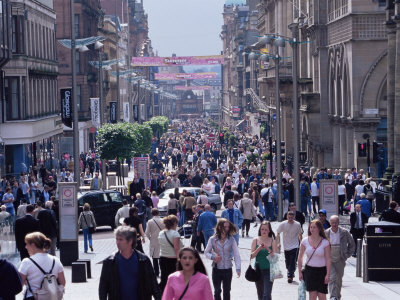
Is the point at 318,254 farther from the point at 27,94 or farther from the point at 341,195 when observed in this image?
the point at 27,94

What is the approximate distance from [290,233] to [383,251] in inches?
67.3

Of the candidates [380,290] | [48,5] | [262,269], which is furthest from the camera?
[48,5]

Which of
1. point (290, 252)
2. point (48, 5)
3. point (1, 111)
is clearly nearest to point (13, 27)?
point (1, 111)

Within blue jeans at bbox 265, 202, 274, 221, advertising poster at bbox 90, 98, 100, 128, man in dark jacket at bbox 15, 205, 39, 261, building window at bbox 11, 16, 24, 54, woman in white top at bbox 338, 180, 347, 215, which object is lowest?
blue jeans at bbox 265, 202, 274, 221

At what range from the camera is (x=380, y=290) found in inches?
738

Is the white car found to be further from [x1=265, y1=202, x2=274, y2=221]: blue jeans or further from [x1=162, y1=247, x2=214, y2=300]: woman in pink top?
[x1=162, y1=247, x2=214, y2=300]: woman in pink top

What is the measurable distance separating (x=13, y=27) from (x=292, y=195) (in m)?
25.2

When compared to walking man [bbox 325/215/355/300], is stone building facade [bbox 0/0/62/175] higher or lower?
higher

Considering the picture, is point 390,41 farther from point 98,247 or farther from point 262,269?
point 262,269

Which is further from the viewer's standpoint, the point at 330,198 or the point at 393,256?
the point at 330,198

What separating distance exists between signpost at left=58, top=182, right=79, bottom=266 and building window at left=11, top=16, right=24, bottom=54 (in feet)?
115

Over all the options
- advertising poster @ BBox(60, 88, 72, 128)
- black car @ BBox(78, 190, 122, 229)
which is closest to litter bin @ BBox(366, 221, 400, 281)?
black car @ BBox(78, 190, 122, 229)

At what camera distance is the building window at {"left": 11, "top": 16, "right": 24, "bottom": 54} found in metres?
57.5

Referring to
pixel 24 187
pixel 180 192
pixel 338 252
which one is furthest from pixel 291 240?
pixel 24 187
